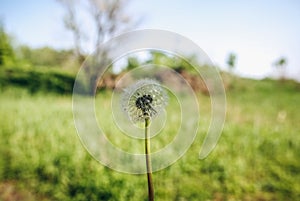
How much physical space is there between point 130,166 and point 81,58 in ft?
52.6

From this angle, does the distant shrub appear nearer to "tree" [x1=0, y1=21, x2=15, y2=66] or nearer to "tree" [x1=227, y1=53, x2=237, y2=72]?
"tree" [x1=0, y1=21, x2=15, y2=66]

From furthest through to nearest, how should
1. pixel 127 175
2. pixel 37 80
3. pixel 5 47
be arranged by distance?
1. pixel 5 47
2. pixel 37 80
3. pixel 127 175

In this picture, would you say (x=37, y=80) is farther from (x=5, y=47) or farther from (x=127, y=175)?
(x=127, y=175)

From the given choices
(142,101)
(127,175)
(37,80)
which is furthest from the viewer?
(37,80)

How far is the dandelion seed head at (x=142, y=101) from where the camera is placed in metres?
1.77

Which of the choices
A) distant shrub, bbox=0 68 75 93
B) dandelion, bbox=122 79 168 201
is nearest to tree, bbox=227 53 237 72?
distant shrub, bbox=0 68 75 93

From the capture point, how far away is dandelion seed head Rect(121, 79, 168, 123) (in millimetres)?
1769

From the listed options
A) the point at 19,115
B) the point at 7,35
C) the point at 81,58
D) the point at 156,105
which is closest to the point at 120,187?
the point at 156,105

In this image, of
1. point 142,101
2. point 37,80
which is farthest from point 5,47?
point 142,101

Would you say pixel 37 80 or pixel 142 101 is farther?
pixel 37 80

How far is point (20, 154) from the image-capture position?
180 inches

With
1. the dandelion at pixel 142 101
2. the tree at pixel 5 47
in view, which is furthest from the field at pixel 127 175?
the tree at pixel 5 47

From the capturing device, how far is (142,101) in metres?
1.79

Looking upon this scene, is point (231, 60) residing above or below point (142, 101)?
above
